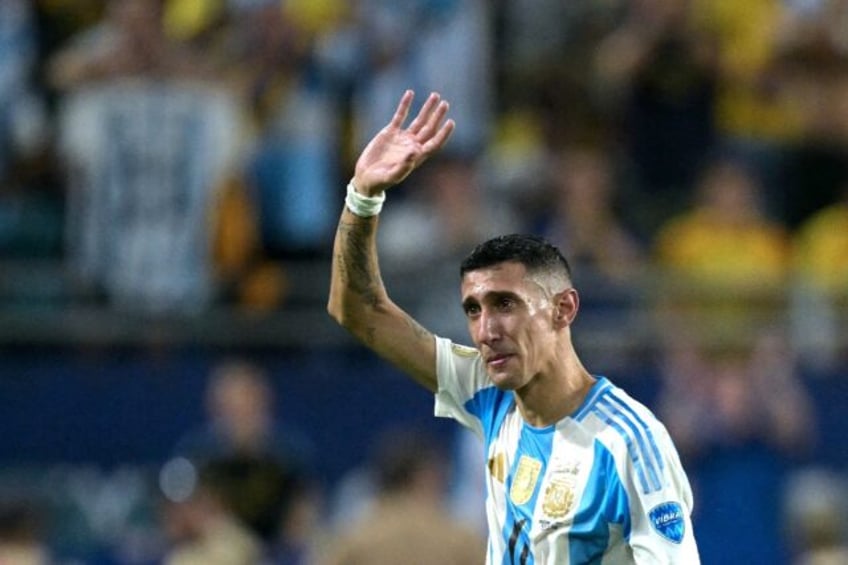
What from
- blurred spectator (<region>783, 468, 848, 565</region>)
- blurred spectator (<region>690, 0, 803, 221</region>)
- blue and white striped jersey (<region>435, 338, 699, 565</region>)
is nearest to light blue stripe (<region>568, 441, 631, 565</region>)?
blue and white striped jersey (<region>435, 338, 699, 565</region>)

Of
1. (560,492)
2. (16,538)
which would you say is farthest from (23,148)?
(560,492)

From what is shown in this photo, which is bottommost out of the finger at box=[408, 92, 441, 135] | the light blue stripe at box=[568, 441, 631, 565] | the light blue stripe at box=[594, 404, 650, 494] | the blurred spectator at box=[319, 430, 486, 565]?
the blurred spectator at box=[319, 430, 486, 565]

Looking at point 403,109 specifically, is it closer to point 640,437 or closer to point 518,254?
point 518,254

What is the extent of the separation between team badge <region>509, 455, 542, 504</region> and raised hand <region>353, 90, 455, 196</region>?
1000mm

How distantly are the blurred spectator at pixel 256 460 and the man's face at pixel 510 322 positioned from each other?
517 centimetres

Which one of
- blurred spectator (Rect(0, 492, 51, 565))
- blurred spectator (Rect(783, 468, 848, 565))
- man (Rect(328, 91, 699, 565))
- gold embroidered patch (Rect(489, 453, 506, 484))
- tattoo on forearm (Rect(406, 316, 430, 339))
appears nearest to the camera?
man (Rect(328, 91, 699, 565))

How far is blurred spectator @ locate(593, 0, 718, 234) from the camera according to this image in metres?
13.3

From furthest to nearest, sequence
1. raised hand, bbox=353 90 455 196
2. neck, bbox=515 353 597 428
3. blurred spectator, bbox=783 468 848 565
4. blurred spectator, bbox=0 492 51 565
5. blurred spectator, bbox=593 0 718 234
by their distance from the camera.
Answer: blurred spectator, bbox=593 0 718 234
blurred spectator, bbox=783 468 848 565
blurred spectator, bbox=0 492 51 565
raised hand, bbox=353 90 455 196
neck, bbox=515 353 597 428

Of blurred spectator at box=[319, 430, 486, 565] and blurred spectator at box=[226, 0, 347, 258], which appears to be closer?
blurred spectator at box=[319, 430, 486, 565]

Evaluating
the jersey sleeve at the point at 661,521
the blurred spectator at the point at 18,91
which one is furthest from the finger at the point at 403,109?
the blurred spectator at the point at 18,91

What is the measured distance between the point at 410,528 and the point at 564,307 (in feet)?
10.1

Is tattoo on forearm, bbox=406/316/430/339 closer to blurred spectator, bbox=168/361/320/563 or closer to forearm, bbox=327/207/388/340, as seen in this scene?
forearm, bbox=327/207/388/340

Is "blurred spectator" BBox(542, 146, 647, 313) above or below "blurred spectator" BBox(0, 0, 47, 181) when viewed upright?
Result: below

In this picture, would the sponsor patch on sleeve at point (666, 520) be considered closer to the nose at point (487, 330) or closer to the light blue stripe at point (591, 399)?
the light blue stripe at point (591, 399)
